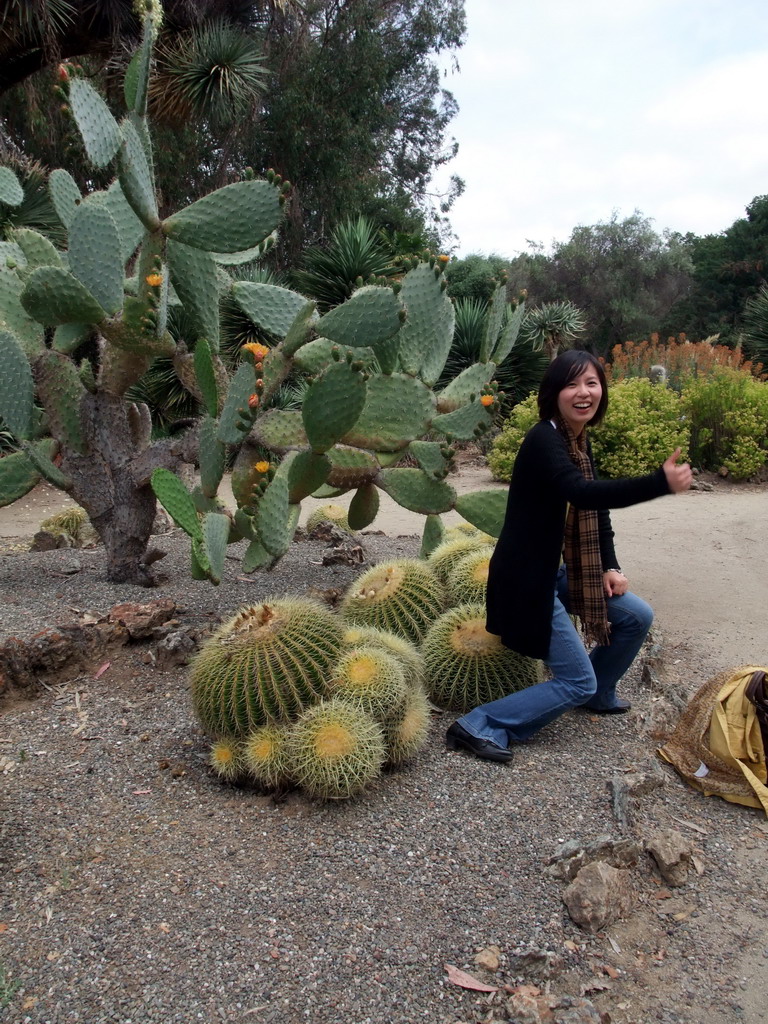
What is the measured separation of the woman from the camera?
9.41 ft

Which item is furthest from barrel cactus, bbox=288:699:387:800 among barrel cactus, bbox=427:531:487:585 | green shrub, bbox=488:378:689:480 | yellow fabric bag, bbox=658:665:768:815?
green shrub, bbox=488:378:689:480

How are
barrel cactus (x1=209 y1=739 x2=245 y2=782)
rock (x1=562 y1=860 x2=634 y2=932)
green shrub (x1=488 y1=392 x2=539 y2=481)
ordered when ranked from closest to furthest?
rock (x1=562 y1=860 x2=634 y2=932)
barrel cactus (x1=209 y1=739 x2=245 y2=782)
green shrub (x1=488 y1=392 x2=539 y2=481)

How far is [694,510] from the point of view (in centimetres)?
816

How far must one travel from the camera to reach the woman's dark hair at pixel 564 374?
2.87m

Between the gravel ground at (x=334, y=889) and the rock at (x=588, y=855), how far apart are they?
5 centimetres

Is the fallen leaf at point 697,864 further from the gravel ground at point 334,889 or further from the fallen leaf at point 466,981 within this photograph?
the fallen leaf at point 466,981

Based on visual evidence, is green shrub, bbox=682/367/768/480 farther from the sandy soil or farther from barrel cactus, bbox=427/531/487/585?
the sandy soil

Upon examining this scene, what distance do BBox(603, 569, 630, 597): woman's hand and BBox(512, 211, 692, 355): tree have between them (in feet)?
93.6

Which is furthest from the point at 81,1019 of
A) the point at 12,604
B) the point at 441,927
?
the point at 12,604

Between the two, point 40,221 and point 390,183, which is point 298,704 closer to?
point 40,221

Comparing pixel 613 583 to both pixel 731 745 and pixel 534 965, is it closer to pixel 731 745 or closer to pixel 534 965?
pixel 731 745

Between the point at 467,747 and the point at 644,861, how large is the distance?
71 cm

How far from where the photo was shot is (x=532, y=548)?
291 cm

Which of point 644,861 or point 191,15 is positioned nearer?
point 644,861
